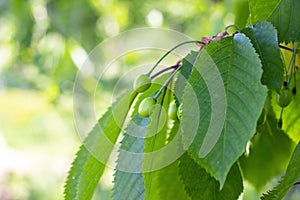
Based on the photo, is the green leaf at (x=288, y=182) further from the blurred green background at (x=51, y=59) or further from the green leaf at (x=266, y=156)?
the blurred green background at (x=51, y=59)

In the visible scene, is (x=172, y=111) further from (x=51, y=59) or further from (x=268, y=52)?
(x=51, y=59)

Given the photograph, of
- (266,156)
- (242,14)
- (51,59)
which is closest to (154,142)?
(266,156)

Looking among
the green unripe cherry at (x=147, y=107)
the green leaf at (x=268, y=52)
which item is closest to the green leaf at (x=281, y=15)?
the green leaf at (x=268, y=52)

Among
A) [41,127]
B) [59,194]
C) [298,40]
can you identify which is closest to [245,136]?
[298,40]

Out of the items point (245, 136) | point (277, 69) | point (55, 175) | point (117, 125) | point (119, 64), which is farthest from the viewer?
point (55, 175)

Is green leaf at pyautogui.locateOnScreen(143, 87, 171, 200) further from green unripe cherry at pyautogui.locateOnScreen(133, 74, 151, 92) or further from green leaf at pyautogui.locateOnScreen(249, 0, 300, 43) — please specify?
green leaf at pyautogui.locateOnScreen(249, 0, 300, 43)

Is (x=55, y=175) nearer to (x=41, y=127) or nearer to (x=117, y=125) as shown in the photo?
(x=41, y=127)

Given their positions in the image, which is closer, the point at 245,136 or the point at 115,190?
the point at 245,136
